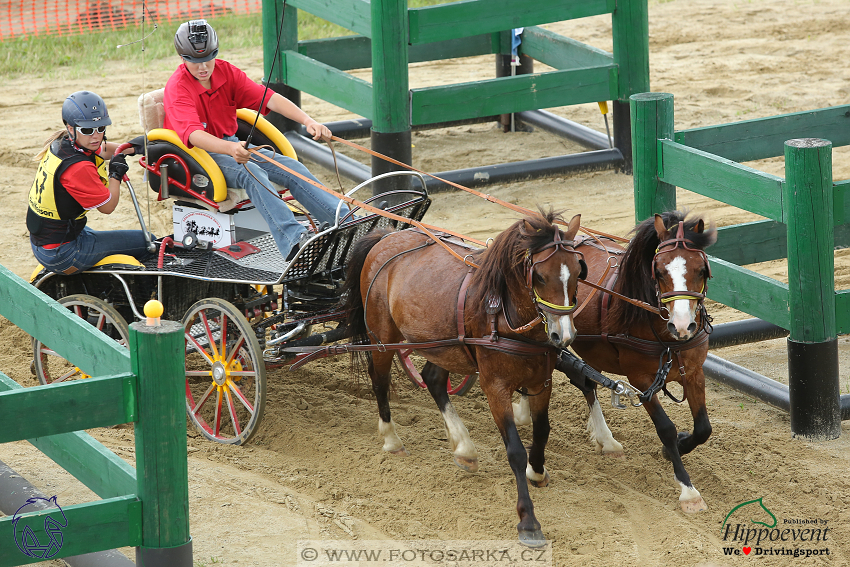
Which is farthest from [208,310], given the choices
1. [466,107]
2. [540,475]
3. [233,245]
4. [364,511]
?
[466,107]

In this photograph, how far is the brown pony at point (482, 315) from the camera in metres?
4.27

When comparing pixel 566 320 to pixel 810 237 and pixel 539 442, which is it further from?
pixel 810 237

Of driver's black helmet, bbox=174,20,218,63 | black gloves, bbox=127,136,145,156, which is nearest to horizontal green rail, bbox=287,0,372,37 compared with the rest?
driver's black helmet, bbox=174,20,218,63

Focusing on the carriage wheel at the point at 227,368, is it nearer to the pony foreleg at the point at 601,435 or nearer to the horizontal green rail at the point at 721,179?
the pony foreleg at the point at 601,435

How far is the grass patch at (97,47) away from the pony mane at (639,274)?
9.35 meters

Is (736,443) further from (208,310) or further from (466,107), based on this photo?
(466,107)

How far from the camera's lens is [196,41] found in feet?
19.1

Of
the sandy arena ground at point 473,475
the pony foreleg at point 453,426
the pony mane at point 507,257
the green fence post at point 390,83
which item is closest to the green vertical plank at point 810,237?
the sandy arena ground at point 473,475

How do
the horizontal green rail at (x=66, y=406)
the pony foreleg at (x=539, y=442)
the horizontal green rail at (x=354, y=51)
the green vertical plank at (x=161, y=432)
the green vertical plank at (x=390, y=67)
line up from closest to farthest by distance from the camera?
1. the horizontal green rail at (x=66, y=406)
2. the green vertical plank at (x=161, y=432)
3. the pony foreleg at (x=539, y=442)
4. the green vertical plank at (x=390, y=67)
5. the horizontal green rail at (x=354, y=51)

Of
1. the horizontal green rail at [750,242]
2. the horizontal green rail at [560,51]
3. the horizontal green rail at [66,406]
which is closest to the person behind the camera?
the horizontal green rail at [66,406]

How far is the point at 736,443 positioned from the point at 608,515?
1.11m

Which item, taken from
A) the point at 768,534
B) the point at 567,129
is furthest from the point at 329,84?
the point at 768,534

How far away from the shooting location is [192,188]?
19.4 feet

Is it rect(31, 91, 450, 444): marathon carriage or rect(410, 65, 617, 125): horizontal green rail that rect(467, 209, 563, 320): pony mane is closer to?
rect(31, 91, 450, 444): marathon carriage
